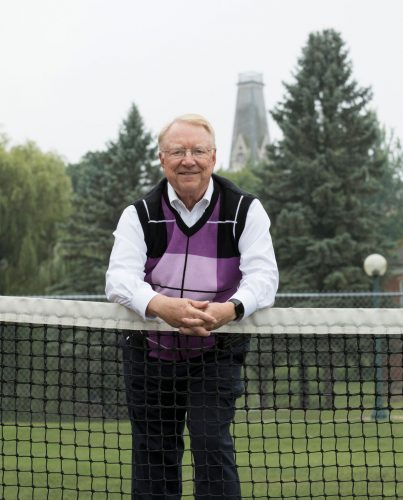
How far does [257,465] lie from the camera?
9969mm

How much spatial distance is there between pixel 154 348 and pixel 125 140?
3495 cm

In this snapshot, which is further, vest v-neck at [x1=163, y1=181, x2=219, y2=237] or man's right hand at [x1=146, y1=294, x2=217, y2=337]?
vest v-neck at [x1=163, y1=181, x2=219, y2=237]

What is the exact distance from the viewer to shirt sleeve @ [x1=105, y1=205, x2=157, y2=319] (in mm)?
4109

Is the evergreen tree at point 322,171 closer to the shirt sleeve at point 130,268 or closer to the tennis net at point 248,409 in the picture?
the tennis net at point 248,409

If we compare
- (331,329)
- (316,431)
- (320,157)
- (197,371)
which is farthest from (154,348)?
(320,157)

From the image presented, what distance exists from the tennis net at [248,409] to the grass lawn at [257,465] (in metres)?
0.02

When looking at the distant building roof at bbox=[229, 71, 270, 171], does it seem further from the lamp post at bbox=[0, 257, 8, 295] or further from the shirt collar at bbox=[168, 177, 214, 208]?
the shirt collar at bbox=[168, 177, 214, 208]

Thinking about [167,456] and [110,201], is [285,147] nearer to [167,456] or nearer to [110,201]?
[110,201]

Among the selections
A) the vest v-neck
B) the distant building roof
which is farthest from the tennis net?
the distant building roof

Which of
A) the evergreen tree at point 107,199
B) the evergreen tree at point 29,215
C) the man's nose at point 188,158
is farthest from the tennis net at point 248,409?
the evergreen tree at point 29,215

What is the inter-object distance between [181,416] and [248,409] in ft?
0.98

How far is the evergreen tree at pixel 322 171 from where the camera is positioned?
1364 inches

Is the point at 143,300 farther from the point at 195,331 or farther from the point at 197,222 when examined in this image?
the point at 197,222

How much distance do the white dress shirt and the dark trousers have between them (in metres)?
0.24
